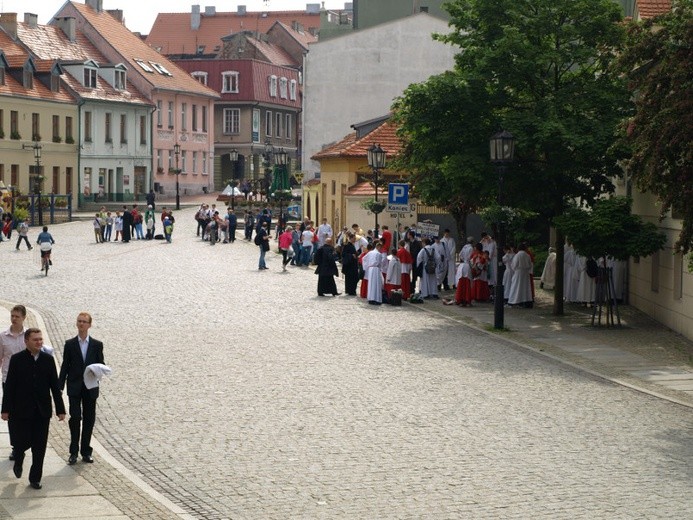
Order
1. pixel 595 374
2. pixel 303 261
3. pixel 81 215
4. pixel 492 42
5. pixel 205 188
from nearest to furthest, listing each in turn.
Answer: pixel 595 374 → pixel 492 42 → pixel 303 261 → pixel 81 215 → pixel 205 188

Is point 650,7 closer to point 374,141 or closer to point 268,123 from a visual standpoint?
point 374,141

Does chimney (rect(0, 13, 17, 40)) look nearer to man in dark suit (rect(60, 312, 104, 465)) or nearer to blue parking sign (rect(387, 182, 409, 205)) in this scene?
blue parking sign (rect(387, 182, 409, 205))

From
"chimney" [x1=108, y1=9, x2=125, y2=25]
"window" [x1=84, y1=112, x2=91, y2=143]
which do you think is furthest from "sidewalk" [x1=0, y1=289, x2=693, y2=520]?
"chimney" [x1=108, y1=9, x2=125, y2=25]

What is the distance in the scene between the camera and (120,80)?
86938 millimetres

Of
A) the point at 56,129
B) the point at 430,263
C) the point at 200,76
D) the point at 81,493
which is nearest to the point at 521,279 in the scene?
the point at 430,263

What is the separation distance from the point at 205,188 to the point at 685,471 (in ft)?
291

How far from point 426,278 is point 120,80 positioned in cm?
5623

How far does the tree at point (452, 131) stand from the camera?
29.8 metres

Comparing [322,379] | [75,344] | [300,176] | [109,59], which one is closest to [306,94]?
[300,176]

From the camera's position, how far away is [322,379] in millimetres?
19500

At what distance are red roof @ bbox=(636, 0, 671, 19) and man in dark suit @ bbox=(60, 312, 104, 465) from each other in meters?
21.8

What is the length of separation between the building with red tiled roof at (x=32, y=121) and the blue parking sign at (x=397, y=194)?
40.9m

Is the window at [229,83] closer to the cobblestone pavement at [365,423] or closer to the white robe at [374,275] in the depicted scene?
the white robe at [374,275]

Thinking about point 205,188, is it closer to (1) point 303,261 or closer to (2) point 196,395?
(1) point 303,261
